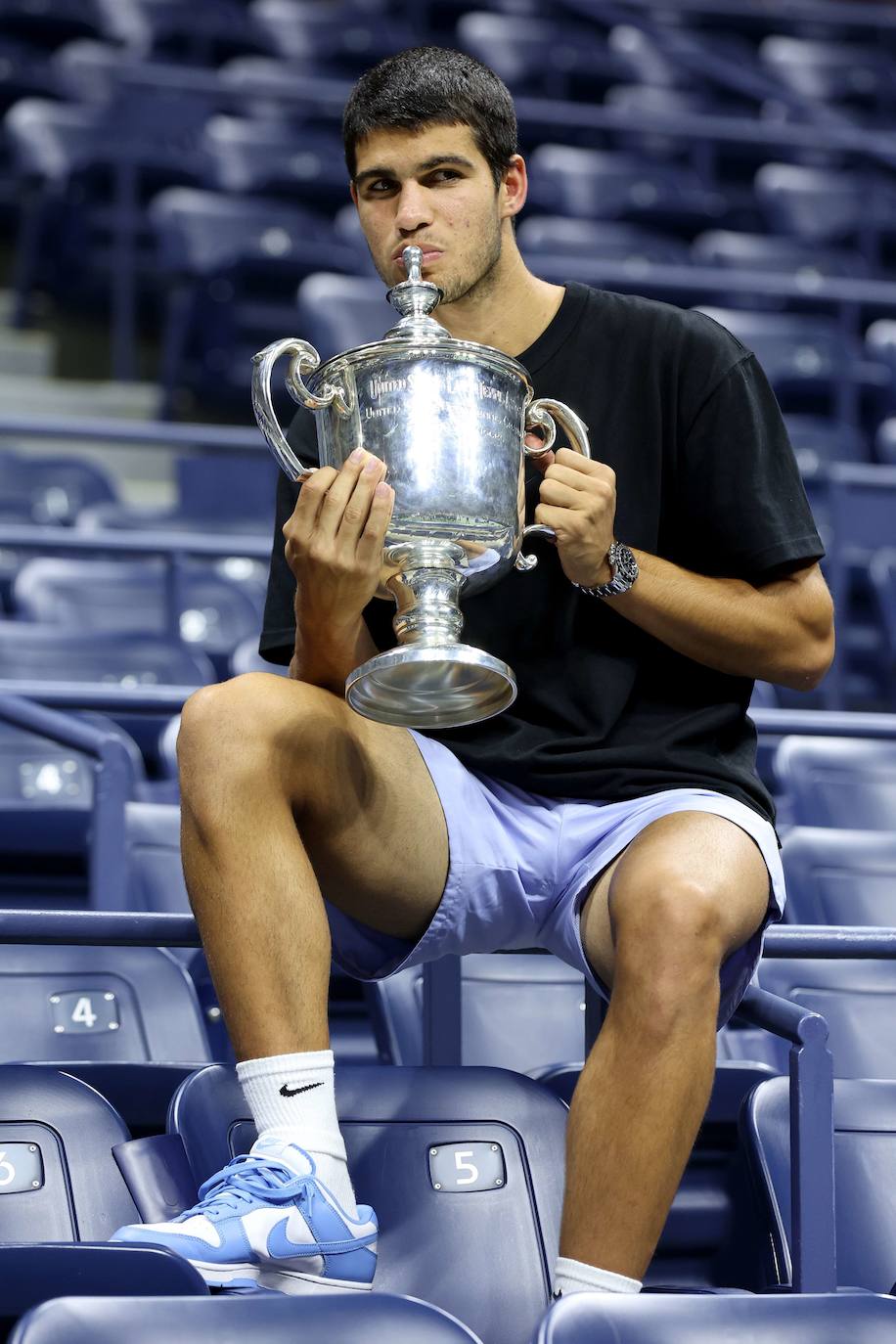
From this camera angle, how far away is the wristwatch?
5.02 ft

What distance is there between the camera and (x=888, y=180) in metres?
6.16

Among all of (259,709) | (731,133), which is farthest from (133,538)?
(731,133)

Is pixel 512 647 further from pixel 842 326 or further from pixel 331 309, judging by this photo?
pixel 842 326

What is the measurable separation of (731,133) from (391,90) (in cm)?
445

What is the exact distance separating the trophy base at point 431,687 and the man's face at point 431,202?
40cm

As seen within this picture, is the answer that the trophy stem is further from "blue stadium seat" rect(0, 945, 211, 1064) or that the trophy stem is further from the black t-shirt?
"blue stadium seat" rect(0, 945, 211, 1064)

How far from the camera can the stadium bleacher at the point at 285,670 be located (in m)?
1.44

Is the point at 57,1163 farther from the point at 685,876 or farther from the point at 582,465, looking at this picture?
the point at 582,465

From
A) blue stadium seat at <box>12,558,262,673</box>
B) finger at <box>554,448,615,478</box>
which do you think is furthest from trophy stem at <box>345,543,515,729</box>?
blue stadium seat at <box>12,558,262,673</box>

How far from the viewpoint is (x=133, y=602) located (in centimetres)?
371

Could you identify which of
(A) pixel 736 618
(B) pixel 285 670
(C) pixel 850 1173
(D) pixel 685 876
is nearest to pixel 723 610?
(A) pixel 736 618

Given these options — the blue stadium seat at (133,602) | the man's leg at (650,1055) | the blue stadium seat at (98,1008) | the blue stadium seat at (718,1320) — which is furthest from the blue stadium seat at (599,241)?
the blue stadium seat at (718,1320)

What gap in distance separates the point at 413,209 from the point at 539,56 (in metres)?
5.14

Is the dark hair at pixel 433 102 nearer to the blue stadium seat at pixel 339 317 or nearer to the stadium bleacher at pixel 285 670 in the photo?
the stadium bleacher at pixel 285 670
